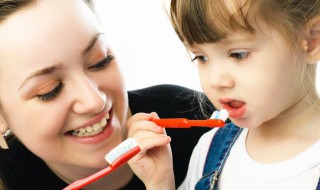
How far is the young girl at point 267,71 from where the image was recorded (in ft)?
2.22

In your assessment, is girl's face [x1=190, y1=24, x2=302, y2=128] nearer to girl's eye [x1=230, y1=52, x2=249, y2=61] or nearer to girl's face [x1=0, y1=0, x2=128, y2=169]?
girl's eye [x1=230, y1=52, x2=249, y2=61]

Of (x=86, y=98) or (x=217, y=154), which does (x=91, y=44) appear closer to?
(x=86, y=98)

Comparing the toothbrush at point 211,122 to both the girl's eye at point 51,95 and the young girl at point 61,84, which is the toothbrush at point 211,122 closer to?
the young girl at point 61,84

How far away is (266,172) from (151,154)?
0.25 m

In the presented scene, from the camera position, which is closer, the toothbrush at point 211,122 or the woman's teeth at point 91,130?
the toothbrush at point 211,122

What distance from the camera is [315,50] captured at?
70 centimetres

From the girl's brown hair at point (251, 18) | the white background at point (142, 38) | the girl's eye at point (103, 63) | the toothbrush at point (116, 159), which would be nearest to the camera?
the girl's brown hair at point (251, 18)

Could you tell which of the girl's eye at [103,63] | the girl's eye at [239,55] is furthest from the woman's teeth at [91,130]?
the girl's eye at [239,55]

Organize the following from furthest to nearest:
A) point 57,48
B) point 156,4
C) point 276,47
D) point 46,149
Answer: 1. point 156,4
2. point 46,149
3. point 57,48
4. point 276,47

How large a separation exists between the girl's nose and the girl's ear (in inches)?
15.3

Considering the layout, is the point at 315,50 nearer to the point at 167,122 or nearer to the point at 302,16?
the point at 302,16

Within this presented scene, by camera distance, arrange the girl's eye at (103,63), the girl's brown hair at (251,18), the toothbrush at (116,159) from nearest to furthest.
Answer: the girl's brown hair at (251,18) → the toothbrush at (116,159) → the girl's eye at (103,63)

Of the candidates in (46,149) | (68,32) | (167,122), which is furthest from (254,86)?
(46,149)

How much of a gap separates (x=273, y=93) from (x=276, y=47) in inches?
2.8
